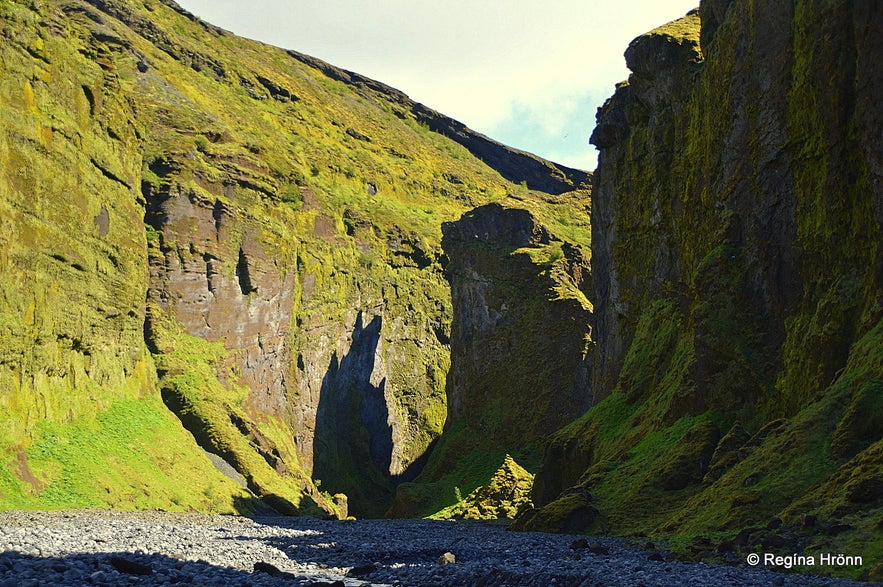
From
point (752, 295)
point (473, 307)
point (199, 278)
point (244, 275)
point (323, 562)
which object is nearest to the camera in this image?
point (323, 562)

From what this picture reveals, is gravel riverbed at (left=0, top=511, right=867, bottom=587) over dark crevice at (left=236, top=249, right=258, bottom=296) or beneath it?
beneath

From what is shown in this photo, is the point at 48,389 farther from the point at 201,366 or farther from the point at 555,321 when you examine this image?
the point at 555,321

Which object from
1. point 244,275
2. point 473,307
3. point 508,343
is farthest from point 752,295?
point 244,275

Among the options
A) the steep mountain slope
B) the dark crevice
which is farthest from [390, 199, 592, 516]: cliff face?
the dark crevice

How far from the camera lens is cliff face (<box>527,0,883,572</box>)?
1886cm

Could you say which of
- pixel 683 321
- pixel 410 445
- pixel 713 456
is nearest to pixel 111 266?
pixel 683 321

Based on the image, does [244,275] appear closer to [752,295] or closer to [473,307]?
[473,307]

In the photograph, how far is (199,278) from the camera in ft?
194

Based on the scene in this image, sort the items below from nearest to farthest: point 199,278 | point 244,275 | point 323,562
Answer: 1. point 323,562
2. point 199,278
3. point 244,275

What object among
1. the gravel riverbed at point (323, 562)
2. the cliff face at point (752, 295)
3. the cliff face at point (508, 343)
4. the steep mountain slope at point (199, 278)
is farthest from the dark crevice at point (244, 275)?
the gravel riverbed at point (323, 562)

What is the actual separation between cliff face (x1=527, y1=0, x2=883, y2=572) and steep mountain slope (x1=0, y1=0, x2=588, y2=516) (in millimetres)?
22236

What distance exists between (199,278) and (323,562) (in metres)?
44.6

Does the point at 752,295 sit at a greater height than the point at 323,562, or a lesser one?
greater

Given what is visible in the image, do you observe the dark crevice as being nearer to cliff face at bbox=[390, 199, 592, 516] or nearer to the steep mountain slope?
the steep mountain slope
